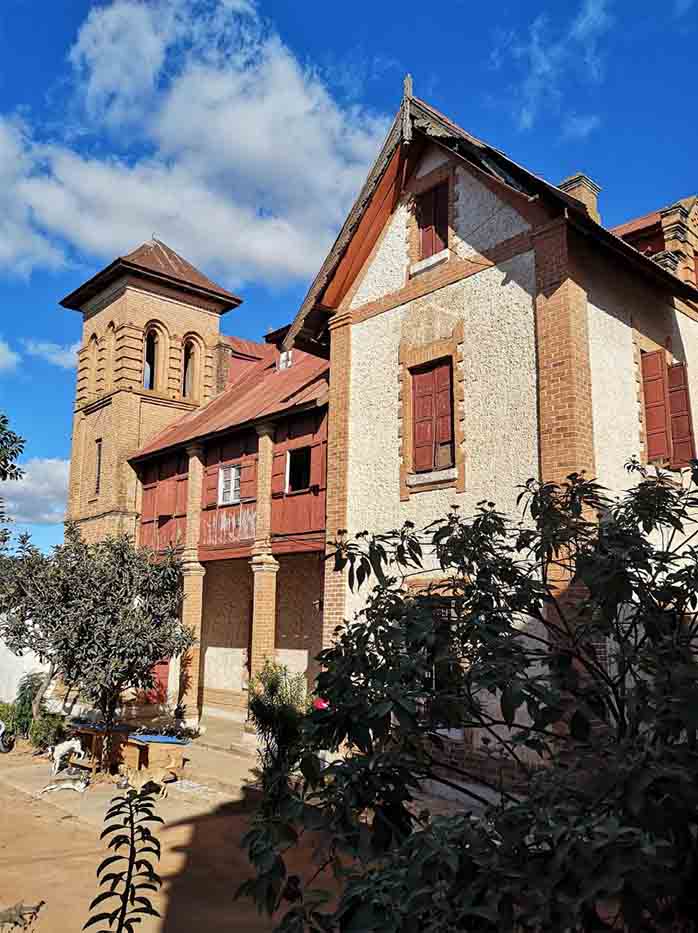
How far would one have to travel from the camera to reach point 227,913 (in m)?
7.02

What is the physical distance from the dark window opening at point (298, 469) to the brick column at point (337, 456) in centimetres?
237

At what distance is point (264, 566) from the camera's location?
1548 centimetres

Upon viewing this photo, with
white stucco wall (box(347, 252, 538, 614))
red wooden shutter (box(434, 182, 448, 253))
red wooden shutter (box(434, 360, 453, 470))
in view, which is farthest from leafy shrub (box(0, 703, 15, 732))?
red wooden shutter (box(434, 182, 448, 253))

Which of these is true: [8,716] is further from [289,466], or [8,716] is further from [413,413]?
[413,413]

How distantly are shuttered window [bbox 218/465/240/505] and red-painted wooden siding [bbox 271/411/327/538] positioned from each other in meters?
1.64

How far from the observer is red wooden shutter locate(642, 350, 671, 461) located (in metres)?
10.5

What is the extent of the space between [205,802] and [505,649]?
9234mm

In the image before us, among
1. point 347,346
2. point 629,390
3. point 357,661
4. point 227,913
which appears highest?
point 347,346

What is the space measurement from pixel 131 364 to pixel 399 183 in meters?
11.9

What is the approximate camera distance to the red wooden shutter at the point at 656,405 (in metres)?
10.5

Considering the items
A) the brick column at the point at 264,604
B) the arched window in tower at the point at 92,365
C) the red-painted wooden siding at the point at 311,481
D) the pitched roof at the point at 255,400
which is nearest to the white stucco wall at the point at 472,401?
the red-painted wooden siding at the point at 311,481

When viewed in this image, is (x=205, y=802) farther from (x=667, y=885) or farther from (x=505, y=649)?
(x=667, y=885)

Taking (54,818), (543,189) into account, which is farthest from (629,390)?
(54,818)

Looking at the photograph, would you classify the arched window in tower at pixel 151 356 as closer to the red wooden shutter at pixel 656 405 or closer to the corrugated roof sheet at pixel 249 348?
the corrugated roof sheet at pixel 249 348
